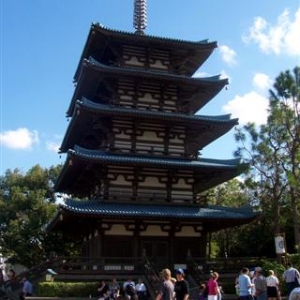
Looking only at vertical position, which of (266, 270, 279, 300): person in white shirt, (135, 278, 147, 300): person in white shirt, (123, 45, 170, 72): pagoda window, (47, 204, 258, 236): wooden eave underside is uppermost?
(123, 45, 170, 72): pagoda window

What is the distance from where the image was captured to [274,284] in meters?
19.2

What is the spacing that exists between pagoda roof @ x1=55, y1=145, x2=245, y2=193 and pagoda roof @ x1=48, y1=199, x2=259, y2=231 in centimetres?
240

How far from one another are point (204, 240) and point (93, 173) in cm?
858

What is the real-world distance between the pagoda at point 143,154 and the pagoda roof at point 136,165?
0.07 meters

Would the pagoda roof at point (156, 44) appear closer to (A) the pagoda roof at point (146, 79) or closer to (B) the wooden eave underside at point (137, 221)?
(A) the pagoda roof at point (146, 79)

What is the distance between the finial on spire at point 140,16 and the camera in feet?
132

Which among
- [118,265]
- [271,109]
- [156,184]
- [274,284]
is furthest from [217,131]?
[274,284]

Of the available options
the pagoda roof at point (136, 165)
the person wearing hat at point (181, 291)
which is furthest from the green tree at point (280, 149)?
the person wearing hat at point (181, 291)

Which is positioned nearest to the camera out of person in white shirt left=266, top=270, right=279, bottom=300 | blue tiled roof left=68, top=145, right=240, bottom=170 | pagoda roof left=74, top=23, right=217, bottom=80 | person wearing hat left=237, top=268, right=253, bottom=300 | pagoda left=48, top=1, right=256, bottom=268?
person wearing hat left=237, top=268, right=253, bottom=300

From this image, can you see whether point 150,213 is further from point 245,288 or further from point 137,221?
point 245,288

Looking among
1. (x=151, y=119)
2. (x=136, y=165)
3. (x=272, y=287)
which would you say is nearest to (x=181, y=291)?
(x=272, y=287)

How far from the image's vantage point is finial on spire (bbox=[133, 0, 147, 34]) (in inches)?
1582

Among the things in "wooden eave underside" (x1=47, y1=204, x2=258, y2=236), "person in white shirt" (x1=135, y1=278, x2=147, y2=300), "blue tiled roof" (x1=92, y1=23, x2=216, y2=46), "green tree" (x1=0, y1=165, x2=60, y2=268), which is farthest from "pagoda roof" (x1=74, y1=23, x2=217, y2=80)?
"green tree" (x1=0, y1=165, x2=60, y2=268)

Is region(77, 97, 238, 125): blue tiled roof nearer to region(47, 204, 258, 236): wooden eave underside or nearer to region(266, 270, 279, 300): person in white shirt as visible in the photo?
region(47, 204, 258, 236): wooden eave underside
